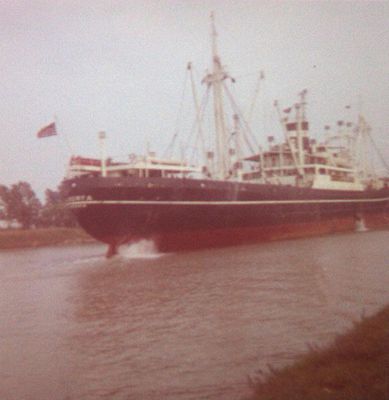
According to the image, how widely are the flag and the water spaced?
302 inches

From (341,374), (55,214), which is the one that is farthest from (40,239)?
(341,374)

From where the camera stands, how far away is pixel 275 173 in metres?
43.6

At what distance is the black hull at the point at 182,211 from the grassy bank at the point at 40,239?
93.3 feet

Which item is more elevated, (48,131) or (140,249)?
(48,131)

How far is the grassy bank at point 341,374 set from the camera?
16.3 ft

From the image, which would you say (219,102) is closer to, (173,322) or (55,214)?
(173,322)

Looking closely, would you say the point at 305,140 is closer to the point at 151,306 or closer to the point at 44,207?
the point at 151,306

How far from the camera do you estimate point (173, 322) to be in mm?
11602

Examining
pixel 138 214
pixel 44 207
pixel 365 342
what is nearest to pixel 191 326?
pixel 365 342

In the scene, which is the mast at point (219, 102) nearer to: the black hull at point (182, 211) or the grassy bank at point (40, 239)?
the black hull at point (182, 211)

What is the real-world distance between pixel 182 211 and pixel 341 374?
21149mm

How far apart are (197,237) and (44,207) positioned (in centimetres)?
5760

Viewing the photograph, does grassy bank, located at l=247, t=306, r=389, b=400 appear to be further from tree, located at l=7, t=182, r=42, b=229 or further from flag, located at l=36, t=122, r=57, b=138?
tree, located at l=7, t=182, r=42, b=229

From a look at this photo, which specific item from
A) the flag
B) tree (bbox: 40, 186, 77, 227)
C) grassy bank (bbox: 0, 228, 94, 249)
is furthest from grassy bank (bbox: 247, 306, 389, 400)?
tree (bbox: 40, 186, 77, 227)
